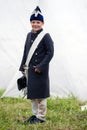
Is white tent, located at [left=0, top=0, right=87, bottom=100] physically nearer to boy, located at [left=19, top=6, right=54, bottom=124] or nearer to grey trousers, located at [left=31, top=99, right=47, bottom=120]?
grey trousers, located at [left=31, top=99, right=47, bottom=120]

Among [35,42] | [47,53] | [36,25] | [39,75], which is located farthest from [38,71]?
[36,25]

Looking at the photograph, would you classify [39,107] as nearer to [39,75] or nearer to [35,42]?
[39,75]

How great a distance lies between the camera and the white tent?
8.87 m

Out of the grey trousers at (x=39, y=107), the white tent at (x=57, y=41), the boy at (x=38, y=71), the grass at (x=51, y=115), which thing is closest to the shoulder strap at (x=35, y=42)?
the boy at (x=38, y=71)

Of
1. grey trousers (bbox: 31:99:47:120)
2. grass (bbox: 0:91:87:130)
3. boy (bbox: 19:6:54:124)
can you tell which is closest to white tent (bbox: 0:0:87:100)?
grass (bbox: 0:91:87:130)

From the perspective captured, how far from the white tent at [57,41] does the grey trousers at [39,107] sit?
82.1 inches

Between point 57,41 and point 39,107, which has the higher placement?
point 57,41

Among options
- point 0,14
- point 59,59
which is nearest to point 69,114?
point 59,59

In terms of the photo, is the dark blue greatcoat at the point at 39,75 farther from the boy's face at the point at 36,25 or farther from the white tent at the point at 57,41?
the white tent at the point at 57,41

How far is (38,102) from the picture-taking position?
6.65 meters

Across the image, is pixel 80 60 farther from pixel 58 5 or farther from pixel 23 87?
pixel 23 87

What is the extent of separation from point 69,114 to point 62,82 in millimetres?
1496

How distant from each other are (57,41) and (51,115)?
2184 mm

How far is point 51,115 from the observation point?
23.8ft
